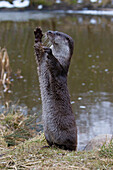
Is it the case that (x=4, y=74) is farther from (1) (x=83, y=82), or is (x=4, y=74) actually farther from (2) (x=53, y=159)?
(2) (x=53, y=159)

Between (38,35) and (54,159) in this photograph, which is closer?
(54,159)

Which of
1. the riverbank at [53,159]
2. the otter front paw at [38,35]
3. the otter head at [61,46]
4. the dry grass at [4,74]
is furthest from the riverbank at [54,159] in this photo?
the dry grass at [4,74]

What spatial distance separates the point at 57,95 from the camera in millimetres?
3605

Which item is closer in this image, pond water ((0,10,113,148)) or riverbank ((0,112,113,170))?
riverbank ((0,112,113,170))

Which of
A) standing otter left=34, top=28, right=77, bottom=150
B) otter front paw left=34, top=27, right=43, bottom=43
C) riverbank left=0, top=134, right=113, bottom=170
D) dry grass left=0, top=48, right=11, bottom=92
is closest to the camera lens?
riverbank left=0, top=134, right=113, bottom=170

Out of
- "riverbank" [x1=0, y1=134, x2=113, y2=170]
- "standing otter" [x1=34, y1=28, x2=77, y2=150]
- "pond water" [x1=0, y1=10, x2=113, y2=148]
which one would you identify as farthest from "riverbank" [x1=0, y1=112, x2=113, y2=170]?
"pond water" [x1=0, y1=10, x2=113, y2=148]

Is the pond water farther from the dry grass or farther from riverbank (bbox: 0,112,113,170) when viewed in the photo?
riverbank (bbox: 0,112,113,170)

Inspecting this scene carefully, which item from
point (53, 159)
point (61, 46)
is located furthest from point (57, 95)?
point (53, 159)

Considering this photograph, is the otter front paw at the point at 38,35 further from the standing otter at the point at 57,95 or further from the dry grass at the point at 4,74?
the dry grass at the point at 4,74

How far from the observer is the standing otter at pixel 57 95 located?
3.60 m

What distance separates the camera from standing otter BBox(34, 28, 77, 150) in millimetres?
3597

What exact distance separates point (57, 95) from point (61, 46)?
66 cm

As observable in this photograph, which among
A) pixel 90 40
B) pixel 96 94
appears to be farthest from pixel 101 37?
pixel 96 94

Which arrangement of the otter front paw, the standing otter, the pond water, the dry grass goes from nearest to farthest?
the standing otter → the otter front paw → the pond water → the dry grass
